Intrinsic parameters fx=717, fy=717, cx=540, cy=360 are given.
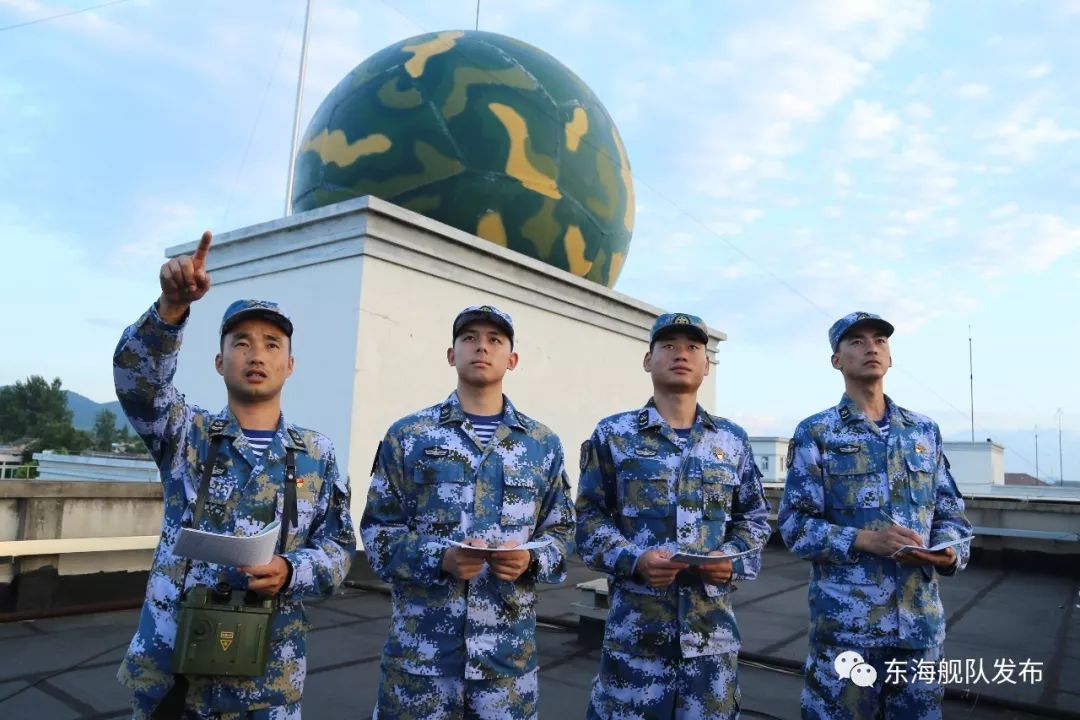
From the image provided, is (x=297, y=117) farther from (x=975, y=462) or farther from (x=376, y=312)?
(x=975, y=462)

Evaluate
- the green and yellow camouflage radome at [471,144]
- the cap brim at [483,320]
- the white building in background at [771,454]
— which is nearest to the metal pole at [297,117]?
the green and yellow camouflage radome at [471,144]

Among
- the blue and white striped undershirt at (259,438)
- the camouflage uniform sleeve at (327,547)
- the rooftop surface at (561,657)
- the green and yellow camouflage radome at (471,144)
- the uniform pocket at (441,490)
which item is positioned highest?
the green and yellow camouflage radome at (471,144)

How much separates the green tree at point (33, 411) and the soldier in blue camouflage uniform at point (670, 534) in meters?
58.6

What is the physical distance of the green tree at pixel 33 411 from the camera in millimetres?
52062

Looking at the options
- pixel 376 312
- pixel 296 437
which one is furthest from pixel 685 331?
pixel 376 312

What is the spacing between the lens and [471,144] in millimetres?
6617

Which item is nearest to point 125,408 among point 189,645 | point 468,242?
point 189,645

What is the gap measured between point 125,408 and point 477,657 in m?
1.27

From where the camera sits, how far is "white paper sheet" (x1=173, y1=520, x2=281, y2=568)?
1.71 m

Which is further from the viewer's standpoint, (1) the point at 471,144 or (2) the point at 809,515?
(1) the point at 471,144

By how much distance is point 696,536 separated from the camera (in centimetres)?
249

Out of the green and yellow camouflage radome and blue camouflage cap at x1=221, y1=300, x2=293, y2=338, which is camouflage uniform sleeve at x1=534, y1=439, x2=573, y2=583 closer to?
blue camouflage cap at x1=221, y1=300, x2=293, y2=338

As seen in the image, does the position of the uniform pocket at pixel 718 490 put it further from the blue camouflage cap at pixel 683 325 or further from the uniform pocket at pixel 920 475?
the uniform pocket at pixel 920 475

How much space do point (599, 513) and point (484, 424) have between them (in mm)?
545
